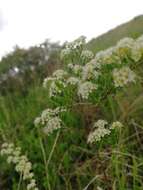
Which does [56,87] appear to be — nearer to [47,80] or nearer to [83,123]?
[47,80]

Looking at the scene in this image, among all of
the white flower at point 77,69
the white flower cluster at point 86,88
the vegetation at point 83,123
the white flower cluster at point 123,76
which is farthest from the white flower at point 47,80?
the white flower cluster at point 123,76

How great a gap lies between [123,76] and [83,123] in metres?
3.32

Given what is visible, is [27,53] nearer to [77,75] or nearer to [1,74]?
[1,74]

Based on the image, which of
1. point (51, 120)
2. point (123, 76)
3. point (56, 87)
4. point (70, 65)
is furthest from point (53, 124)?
point (123, 76)

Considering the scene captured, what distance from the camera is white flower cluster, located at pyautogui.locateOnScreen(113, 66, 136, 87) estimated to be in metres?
1.94

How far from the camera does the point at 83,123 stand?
207 inches

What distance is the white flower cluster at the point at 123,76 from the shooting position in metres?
1.94

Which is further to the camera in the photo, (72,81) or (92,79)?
(72,81)

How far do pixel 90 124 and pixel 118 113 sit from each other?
304 millimetres

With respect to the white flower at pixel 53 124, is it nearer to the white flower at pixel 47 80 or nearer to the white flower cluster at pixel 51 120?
the white flower cluster at pixel 51 120

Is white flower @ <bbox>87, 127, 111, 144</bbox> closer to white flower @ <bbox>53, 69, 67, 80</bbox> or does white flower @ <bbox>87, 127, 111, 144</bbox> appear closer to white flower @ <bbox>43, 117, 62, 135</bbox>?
white flower @ <bbox>43, 117, 62, 135</bbox>

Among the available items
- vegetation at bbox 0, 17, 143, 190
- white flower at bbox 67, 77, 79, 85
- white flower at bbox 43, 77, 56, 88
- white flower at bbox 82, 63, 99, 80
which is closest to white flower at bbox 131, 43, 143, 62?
vegetation at bbox 0, 17, 143, 190

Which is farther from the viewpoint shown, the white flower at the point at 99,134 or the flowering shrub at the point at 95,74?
the white flower at the point at 99,134

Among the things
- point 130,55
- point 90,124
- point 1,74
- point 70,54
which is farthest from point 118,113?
point 1,74
